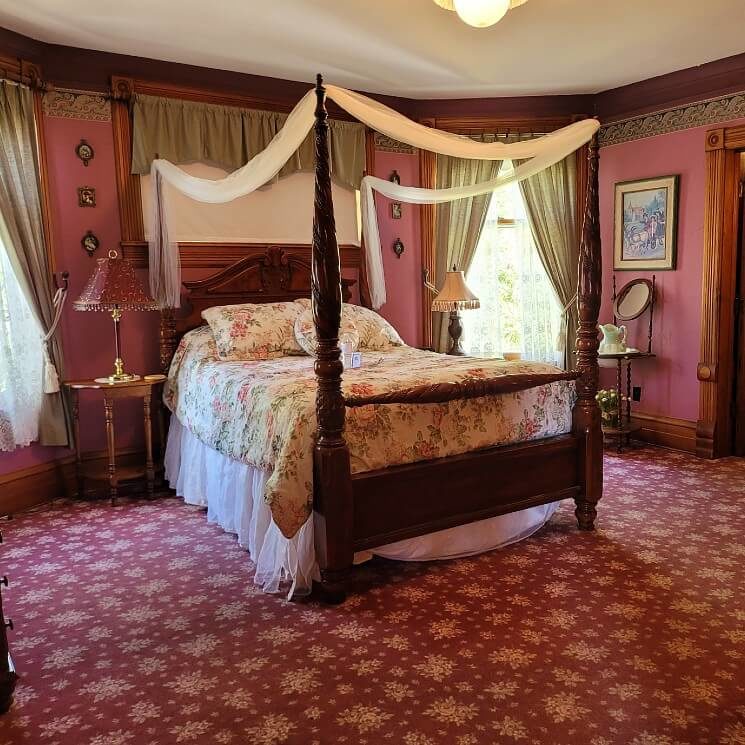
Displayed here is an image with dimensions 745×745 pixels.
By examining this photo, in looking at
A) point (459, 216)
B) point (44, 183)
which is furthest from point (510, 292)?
point (44, 183)

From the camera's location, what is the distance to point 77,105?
4.39m

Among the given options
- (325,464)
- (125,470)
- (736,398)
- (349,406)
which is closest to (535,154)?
(349,406)

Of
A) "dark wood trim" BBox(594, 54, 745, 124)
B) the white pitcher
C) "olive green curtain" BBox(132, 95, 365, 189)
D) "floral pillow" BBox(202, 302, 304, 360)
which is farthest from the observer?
the white pitcher

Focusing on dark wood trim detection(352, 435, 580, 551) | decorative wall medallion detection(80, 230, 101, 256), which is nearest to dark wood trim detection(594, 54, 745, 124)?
dark wood trim detection(352, 435, 580, 551)

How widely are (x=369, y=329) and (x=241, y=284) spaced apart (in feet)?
3.08

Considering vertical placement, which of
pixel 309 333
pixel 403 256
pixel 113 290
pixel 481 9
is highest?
pixel 481 9

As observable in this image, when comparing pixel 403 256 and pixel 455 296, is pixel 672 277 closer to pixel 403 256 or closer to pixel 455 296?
pixel 455 296

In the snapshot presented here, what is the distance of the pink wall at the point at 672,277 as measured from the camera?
5.04 metres

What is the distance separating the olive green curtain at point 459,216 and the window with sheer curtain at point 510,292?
0.14 m

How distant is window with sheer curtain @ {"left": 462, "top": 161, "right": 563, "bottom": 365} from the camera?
5805 mm

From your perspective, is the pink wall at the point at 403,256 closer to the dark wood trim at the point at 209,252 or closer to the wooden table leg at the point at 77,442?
the dark wood trim at the point at 209,252

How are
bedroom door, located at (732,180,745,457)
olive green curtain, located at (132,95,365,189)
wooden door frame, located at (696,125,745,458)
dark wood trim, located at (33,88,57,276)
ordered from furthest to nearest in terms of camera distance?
bedroom door, located at (732,180,745,457) < wooden door frame, located at (696,125,745,458) < olive green curtain, located at (132,95,365,189) < dark wood trim, located at (33,88,57,276)

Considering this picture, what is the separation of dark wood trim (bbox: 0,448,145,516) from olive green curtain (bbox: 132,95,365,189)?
1.90 metres

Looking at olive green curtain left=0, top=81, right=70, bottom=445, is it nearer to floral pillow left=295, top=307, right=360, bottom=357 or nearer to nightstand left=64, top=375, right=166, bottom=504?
nightstand left=64, top=375, right=166, bottom=504
